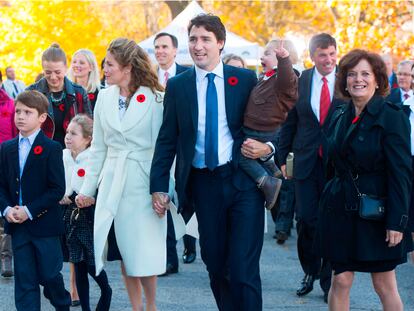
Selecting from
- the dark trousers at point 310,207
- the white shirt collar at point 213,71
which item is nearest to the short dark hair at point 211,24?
the white shirt collar at point 213,71

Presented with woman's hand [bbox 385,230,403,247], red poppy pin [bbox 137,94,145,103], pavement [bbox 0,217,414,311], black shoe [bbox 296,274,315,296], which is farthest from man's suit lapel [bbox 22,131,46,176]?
black shoe [bbox 296,274,315,296]

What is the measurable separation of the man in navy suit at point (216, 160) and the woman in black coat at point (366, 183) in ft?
1.57

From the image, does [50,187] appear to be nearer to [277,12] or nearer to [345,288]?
[345,288]

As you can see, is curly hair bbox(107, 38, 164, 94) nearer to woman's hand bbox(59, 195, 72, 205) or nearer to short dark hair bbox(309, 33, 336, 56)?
woman's hand bbox(59, 195, 72, 205)

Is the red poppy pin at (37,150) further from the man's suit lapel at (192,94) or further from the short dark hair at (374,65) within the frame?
the short dark hair at (374,65)

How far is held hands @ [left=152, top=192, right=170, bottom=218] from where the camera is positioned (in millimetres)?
6199

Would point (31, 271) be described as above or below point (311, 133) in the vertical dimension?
below

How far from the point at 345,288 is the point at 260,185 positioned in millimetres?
856

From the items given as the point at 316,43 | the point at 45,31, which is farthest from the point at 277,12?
the point at 316,43

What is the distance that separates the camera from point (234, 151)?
5.91m

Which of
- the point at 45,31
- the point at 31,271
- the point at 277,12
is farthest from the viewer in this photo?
the point at 277,12

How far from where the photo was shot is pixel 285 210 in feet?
39.0

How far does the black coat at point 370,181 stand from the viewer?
567 cm

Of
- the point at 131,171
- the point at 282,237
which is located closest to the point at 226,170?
the point at 131,171
